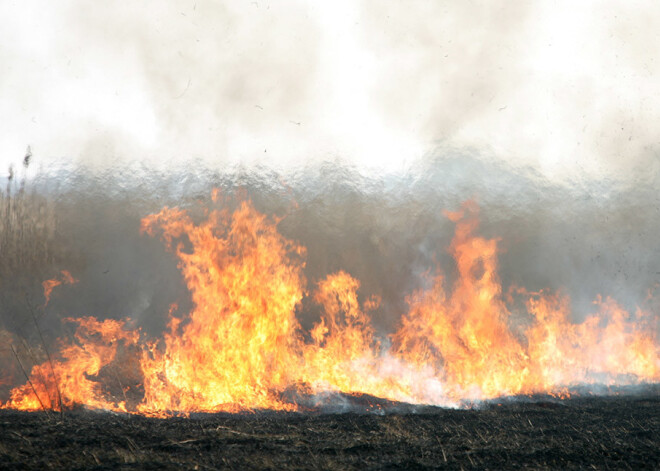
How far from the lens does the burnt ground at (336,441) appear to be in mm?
10039

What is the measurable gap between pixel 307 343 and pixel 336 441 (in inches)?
385

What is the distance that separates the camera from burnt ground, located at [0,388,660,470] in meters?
10.0

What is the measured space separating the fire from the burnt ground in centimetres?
193

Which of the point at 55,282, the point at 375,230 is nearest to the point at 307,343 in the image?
the point at 375,230

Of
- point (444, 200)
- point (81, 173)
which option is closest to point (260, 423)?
point (81, 173)

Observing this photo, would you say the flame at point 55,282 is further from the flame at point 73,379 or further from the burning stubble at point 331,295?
the flame at point 73,379

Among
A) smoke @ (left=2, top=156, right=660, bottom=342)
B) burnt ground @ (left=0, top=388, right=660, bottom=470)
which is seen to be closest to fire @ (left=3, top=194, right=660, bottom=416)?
smoke @ (left=2, top=156, right=660, bottom=342)

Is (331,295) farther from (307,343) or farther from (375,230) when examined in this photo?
(375,230)

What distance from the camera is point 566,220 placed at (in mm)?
26719

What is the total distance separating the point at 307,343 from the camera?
22188mm

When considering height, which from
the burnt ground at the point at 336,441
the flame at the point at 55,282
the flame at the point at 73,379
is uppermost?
the flame at the point at 55,282

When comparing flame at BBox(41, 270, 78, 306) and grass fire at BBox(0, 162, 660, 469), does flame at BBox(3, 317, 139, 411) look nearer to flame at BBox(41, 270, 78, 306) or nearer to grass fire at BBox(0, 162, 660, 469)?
grass fire at BBox(0, 162, 660, 469)

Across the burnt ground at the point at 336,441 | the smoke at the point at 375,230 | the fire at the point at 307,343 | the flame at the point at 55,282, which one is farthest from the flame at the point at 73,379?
the smoke at the point at 375,230

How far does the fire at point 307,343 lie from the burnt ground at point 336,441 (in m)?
1.93
